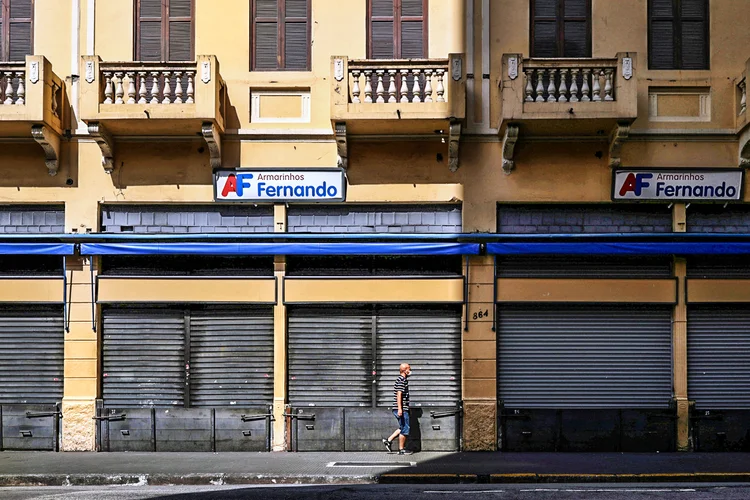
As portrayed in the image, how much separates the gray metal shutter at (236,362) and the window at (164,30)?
4764 mm

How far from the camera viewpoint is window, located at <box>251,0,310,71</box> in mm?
16438

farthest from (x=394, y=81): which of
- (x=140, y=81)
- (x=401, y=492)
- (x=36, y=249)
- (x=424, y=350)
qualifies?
(x=401, y=492)

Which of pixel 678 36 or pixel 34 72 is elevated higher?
pixel 678 36

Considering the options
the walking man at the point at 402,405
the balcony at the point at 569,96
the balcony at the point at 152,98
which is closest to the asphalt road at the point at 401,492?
the walking man at the point at 402,405

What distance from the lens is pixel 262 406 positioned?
52.6 feet

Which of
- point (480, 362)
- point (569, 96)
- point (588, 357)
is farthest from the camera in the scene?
point (588, 357)

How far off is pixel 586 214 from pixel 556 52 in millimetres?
2946

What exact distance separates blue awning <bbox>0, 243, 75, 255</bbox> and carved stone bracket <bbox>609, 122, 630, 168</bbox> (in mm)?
9528

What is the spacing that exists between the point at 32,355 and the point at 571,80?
34.7ft

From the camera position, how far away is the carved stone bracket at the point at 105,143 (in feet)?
51.2

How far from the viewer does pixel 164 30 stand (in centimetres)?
1648

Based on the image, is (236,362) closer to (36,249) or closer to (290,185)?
(290,185)

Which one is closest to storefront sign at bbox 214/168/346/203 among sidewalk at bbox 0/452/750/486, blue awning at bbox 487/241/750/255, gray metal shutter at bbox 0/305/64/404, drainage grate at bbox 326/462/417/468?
blue awning at bbox 487/241/750/255

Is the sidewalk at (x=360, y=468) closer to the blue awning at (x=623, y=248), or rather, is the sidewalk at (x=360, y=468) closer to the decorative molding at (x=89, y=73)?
the blue awning at (x=623, y=248)
